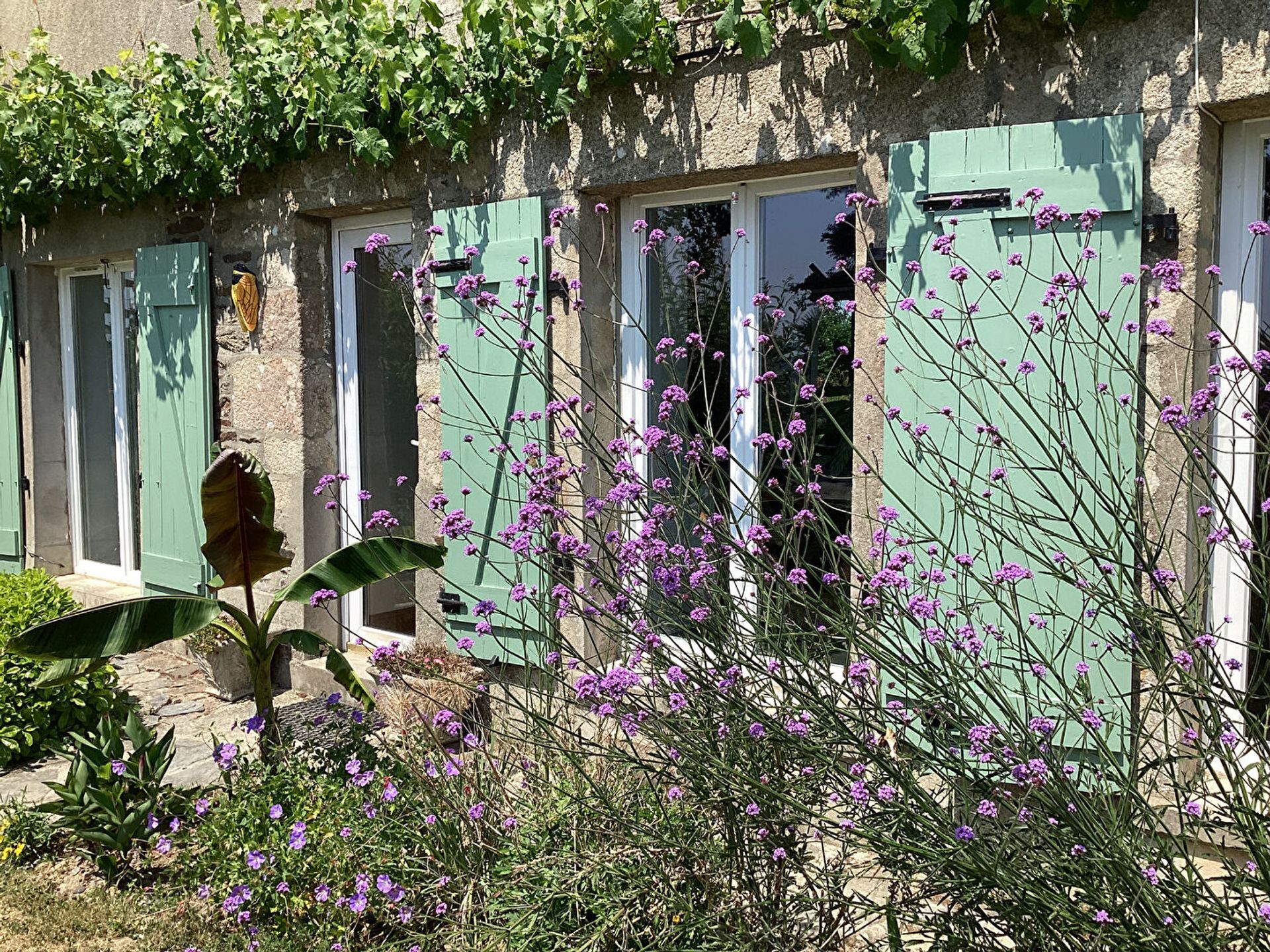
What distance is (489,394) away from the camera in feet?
16.3

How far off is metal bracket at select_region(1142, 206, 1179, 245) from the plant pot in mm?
4878

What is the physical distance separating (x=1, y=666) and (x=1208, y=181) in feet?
16.3

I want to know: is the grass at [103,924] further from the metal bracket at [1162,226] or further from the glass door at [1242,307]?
the metal bracket at [1162,226]

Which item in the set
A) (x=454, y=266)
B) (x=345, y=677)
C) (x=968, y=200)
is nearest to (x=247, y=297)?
(x=454, y=266)

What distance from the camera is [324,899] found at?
302cm

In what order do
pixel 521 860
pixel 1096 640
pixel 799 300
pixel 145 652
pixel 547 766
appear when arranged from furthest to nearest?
pixel 145 652 < pixel 799 300 < pixel 1096 640 < pixel 547 766 < pixel 521 860

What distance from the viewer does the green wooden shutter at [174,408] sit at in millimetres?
6203

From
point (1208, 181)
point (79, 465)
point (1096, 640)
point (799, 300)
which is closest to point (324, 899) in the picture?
point (1096, 640)

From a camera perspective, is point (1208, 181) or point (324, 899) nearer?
point (324, 899)

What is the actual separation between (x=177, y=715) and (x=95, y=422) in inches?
110

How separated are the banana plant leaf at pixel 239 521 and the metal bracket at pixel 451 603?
118 centimetres

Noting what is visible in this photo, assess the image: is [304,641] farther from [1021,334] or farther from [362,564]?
[1021,334]

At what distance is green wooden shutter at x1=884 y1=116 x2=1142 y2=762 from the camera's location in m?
3.38

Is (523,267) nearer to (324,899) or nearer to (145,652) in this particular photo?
(324,899)
